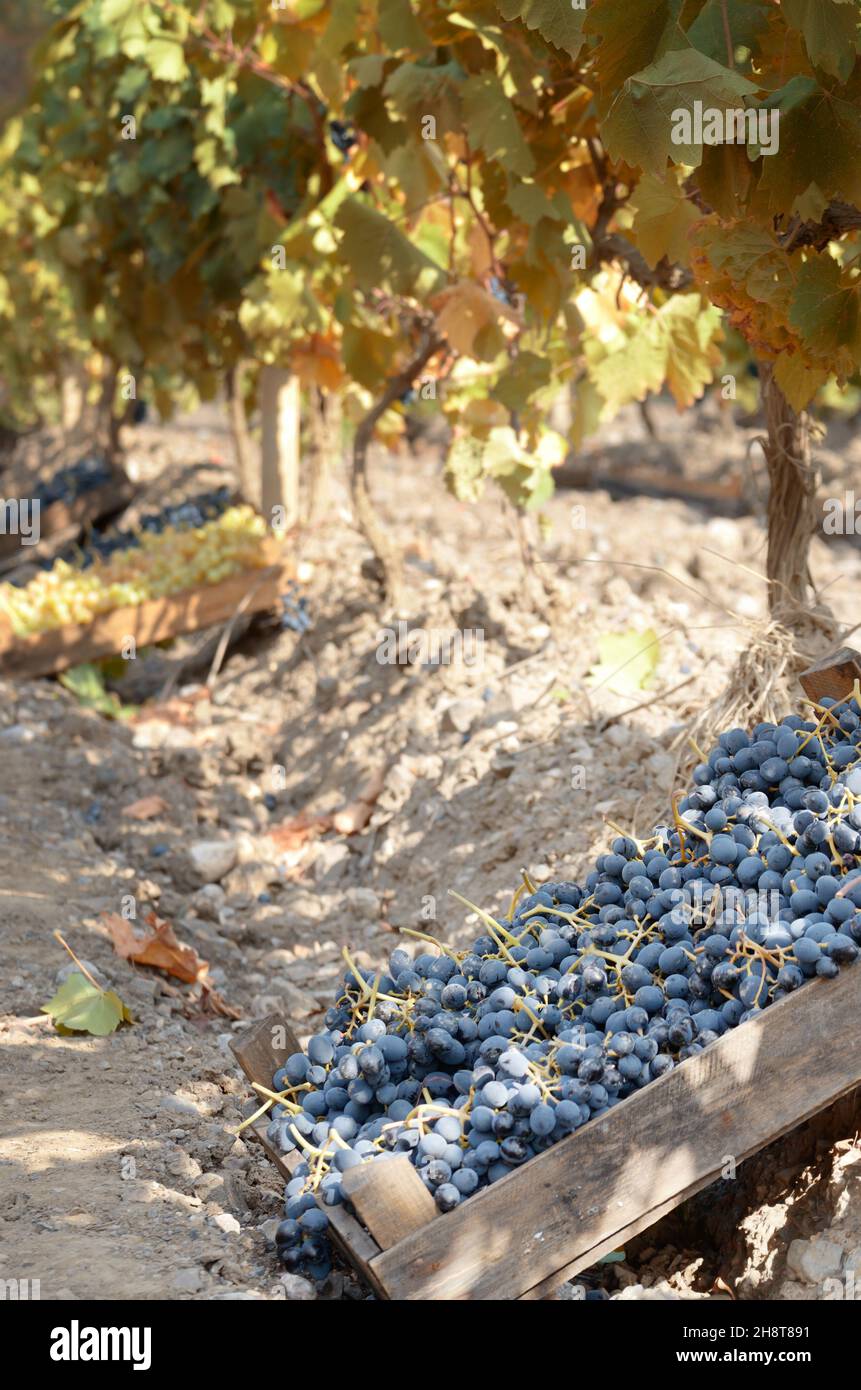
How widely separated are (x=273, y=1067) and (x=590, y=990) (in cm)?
60

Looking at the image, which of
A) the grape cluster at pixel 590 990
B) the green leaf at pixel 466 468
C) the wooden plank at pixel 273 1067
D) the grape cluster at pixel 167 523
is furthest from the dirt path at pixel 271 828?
the grape cluster at pixel 167 523

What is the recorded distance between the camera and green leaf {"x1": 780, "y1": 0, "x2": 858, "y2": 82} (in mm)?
2076

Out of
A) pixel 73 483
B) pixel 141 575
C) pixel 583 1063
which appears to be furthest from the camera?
pixel 73 483

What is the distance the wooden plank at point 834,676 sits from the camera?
2.49m

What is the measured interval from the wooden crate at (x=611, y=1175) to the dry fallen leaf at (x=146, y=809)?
2.78 meters

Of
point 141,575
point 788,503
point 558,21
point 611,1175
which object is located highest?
point 558,21

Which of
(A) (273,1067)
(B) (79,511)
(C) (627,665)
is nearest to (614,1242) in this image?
(A) (273,1067)

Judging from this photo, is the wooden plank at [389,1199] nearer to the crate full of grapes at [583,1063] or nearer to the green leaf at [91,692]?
the crate full of grapes at [583,1063]

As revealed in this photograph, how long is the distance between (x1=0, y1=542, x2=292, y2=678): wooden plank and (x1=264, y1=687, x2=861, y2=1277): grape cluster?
3871 millimetres

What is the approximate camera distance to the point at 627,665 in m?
4.19

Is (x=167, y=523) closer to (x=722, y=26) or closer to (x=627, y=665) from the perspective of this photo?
(x=627, y=665)

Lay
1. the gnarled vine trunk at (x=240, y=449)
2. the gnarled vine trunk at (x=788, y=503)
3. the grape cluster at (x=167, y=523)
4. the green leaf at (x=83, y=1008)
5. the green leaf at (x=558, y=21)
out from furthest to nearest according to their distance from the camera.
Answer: the gnarled vine trunk at (x=240, y=449) → the grape cluster at (x=167, y=523) → the gnarled vine trunk at (x=788, y=503) → the green leaf at (x=83, y=1008) → the green leaf at (x=558, y=21)

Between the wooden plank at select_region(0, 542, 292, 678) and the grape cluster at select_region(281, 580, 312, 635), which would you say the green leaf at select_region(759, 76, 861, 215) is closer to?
the grape cluster at select_region(281, 580, 312, 635)
